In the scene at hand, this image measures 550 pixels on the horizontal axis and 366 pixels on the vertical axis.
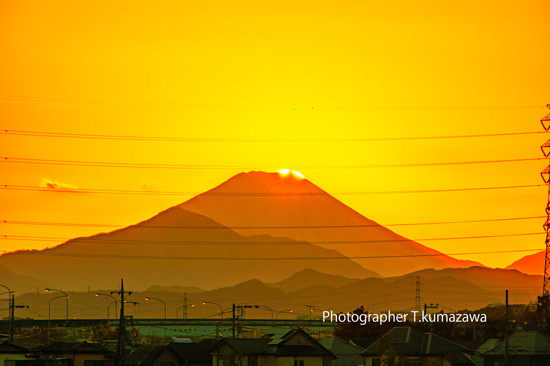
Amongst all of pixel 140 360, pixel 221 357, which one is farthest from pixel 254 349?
pixel 140 360

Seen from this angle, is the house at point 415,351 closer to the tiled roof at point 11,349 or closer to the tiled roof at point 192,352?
the tiled roof at point 192,352

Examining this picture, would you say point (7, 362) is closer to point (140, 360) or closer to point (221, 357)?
point (140, 360)

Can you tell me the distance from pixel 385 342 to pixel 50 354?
40.2 meters

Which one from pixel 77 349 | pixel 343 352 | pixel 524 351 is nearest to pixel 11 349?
pixel 77 349

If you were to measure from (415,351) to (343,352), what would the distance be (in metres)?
33.3

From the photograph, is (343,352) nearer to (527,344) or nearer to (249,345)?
(249,345)

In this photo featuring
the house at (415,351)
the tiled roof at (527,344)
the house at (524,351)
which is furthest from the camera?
the house at (415,351)

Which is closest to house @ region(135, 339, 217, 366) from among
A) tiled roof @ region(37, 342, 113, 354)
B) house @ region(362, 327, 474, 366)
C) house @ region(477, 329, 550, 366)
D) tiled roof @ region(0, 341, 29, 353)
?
tiled roof @ region(37, 342, 113, 354)

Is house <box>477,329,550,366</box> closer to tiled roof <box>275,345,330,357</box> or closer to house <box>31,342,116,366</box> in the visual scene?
tiled roof <box>275,345,330,357</box>

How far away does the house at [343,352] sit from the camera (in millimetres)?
150375

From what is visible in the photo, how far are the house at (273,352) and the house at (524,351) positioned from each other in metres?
20.0

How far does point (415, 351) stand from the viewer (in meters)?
122

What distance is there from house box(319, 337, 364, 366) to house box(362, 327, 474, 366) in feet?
72.7

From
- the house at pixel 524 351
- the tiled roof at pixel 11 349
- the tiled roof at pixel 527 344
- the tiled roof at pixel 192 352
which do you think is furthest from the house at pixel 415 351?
the tiled roof at pixel 11 349
